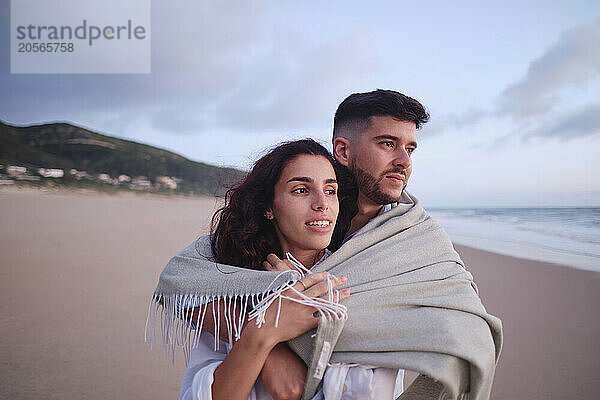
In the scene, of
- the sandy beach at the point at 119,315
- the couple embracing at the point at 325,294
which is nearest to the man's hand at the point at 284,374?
the couple embracing at the point at 325,294

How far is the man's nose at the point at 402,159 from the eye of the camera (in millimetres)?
2393

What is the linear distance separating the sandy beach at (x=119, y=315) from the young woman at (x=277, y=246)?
2222 mm

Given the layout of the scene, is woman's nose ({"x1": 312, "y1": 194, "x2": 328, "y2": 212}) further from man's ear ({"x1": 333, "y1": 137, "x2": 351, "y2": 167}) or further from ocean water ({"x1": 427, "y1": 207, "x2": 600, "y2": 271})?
ocean water ({"x1": 427, "y1": 207, "x2": 600, "y2": 271})

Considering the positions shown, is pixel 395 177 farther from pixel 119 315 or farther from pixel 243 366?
pixel 119 315

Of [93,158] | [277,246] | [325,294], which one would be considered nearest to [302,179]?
[277,246]

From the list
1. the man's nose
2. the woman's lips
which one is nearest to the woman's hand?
the woman's lips

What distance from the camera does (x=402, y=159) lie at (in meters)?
2.40

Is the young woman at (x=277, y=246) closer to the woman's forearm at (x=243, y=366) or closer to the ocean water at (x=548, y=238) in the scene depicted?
the woman's forearm at (x=243, y=366)

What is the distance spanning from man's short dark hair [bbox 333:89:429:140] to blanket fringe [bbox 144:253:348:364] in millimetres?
847

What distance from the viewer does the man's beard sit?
239 cm

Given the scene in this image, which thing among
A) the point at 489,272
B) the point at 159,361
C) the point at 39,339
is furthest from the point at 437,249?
the point at 489,272

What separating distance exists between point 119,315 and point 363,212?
397 cm

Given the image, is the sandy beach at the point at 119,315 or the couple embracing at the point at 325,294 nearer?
the couple embracing at the point at 325,294

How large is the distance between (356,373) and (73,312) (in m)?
4.59
